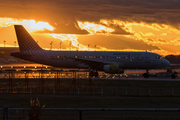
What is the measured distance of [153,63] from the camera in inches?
2174

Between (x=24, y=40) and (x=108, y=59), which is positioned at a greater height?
(x=24, y=40)

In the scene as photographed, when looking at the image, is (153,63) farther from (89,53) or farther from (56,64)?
(56,64)

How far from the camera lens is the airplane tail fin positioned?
187 ft

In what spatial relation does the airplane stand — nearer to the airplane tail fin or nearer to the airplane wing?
the airplane wing

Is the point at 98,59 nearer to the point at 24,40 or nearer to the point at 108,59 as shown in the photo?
the point at 108,59

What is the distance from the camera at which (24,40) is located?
5712 centimetres
